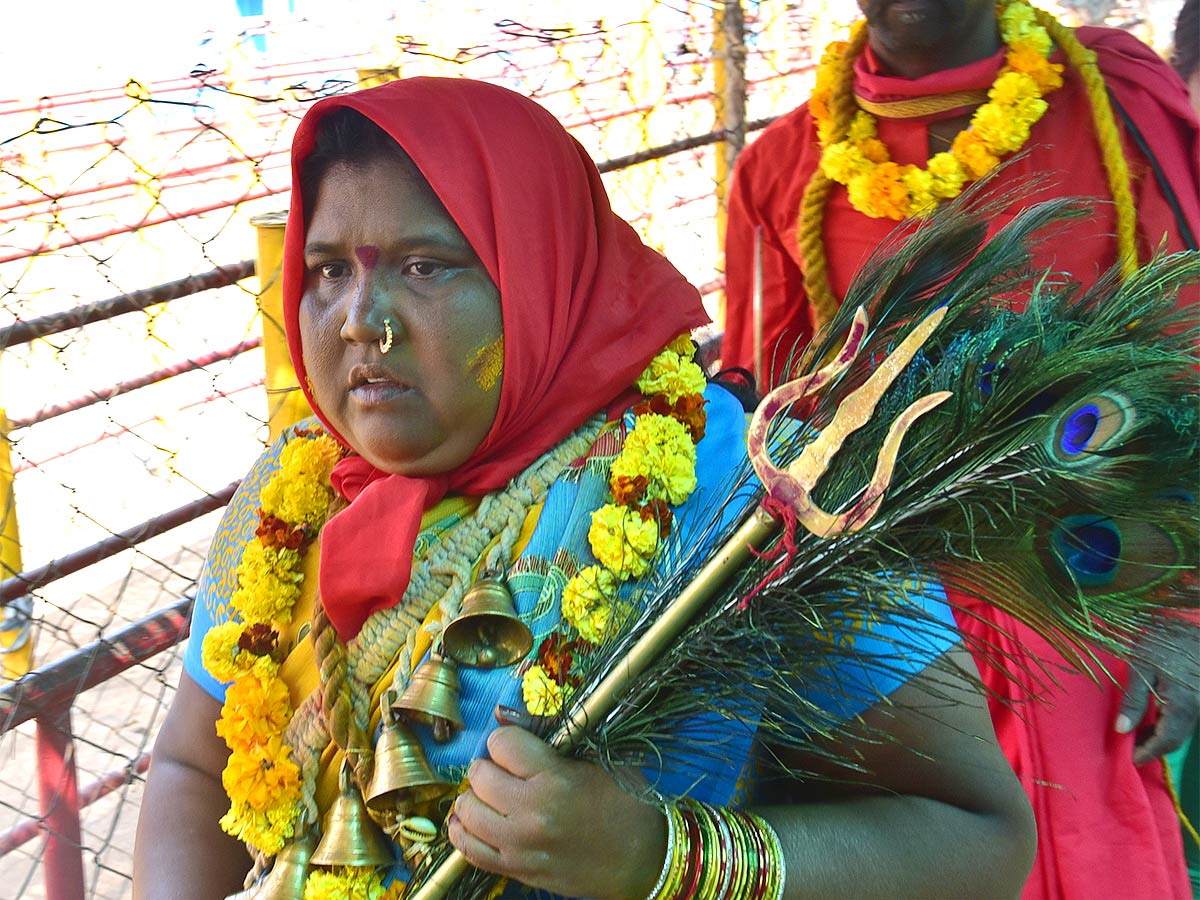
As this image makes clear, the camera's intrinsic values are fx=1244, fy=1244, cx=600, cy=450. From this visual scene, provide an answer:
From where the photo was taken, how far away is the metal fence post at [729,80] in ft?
14.2

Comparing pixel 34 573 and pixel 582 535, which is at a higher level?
pixel 582 535

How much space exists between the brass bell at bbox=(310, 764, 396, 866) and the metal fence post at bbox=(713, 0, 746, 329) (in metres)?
2.99

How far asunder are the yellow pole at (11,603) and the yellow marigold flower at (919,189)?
1.97 m

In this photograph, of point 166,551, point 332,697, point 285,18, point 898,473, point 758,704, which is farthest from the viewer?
point 166,551

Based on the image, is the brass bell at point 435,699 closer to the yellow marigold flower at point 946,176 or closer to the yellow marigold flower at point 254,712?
the yellow marigold flower at point 254,712

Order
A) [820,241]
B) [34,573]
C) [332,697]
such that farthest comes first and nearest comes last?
[820,241] < [34,573] < [332,697]

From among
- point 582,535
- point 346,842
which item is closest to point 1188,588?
point 582,535

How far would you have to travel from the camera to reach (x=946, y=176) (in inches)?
108

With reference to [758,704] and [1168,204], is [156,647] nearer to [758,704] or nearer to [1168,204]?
[758,704]

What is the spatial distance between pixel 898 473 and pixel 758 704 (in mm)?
302

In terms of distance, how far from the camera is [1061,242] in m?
2.52

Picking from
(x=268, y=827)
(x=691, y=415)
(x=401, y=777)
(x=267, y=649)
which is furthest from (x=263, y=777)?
(x=691, y=415)

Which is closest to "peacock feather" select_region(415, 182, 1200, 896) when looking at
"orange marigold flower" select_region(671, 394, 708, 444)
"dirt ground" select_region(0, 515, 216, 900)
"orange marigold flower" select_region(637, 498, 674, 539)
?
"orange marigold flower" select_region(637, 498, 674, 539)

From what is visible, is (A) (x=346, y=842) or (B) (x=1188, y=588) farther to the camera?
(A) (x=346, y=842)
